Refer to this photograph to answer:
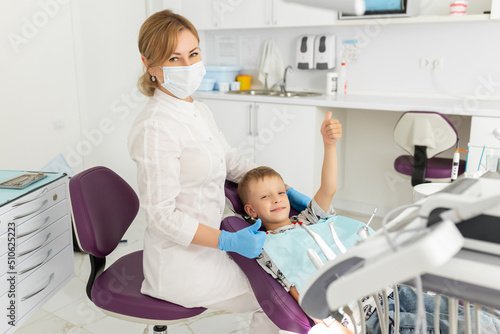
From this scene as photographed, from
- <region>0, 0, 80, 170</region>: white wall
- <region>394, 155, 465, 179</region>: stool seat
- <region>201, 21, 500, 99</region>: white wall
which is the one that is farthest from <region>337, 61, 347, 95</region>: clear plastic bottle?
<region>0, 0, 80, 170</region>: white wall

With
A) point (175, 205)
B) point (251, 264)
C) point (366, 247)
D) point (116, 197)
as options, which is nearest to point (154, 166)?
point (175, 205)

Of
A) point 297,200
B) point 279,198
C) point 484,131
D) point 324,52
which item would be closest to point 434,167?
point 484,131

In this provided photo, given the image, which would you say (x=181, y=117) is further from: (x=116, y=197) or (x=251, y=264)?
(x=251, y=264)

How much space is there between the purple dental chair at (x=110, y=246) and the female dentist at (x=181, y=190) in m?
0.05

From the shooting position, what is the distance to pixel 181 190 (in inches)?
56.8

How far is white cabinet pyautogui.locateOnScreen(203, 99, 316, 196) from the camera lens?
336 centimetres

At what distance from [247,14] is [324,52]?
2.24 feet

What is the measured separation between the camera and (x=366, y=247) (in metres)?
0.59

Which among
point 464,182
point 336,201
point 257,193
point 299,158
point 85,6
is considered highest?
point 85,6

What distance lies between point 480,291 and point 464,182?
0.18 meters

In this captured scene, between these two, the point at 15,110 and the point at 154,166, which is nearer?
the point at 154,166

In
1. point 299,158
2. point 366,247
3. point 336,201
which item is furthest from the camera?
point 336,201

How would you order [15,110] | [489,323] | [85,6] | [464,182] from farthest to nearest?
[85,6] < [15,110] < [489,323] < [464,182]

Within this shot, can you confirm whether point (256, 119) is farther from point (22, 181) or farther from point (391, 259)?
point (391, 259)
